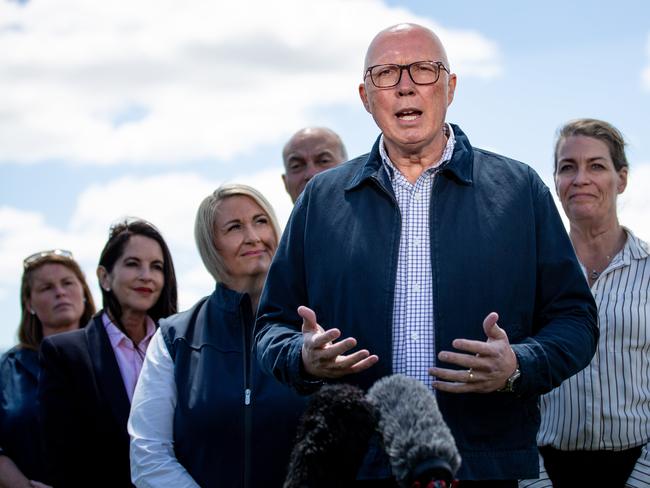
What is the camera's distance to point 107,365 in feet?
16.4

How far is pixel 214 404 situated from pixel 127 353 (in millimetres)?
1305

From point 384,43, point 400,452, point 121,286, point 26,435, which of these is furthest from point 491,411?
point 26,435

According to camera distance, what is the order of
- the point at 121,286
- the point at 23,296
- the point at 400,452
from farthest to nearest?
the point at 23,296 → the point at 121,286 → the point at 400,452

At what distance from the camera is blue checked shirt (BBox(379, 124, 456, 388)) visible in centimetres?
285

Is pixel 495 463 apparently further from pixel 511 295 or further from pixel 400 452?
pixel 400 452

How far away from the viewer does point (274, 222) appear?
4895 mm

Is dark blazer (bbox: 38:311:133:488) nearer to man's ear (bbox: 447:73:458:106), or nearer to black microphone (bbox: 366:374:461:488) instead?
man's ear (bbox: 447:73:458:106)

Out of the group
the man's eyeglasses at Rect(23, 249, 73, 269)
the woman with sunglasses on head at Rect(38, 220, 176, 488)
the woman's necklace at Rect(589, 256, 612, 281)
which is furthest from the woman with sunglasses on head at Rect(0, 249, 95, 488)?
the woman's necklace at Rect(589, 256, 612, 281)

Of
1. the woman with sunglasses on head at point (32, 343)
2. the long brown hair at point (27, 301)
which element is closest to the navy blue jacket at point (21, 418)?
the woman with sunglasses on head at point (32, 343)

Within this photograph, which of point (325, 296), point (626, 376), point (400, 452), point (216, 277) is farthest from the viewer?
point (216, 277)

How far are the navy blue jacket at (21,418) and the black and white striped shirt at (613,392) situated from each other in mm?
3041

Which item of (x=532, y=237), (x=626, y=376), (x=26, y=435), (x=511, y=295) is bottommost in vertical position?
(x=26, y=435)

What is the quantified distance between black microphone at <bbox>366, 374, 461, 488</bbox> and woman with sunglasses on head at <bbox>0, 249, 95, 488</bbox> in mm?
3852

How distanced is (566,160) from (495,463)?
243cm
